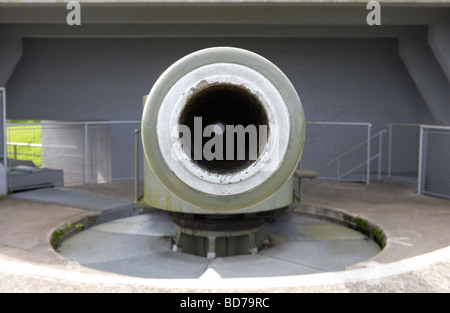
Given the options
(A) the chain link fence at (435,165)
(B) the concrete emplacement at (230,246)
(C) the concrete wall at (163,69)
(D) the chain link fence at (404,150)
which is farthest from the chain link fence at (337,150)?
(B) the concrete emplacement at (230,246)

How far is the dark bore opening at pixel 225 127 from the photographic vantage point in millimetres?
2600

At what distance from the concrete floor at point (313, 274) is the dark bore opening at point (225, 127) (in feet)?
2.20

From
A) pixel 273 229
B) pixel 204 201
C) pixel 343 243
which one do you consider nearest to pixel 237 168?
pixel 204 201

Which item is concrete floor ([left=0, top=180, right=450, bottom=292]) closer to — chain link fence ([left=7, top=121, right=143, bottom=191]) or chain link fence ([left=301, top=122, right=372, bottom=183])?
chain link fence ([left=301, top=122, right=372, bottom=183])

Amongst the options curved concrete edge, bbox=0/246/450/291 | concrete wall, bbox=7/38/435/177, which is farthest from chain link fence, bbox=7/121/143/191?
curved concrete edge, bbox=0/246/450/291

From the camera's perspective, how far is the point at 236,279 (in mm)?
2637

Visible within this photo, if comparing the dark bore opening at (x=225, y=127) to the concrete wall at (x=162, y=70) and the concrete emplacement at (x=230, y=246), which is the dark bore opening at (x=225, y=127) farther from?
the concrete wall at (x=162, y=70)

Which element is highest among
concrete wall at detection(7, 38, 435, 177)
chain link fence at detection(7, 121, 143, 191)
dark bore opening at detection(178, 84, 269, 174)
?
concrete wall at detection(7, 38, 435, 177)

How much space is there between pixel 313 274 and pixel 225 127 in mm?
1022

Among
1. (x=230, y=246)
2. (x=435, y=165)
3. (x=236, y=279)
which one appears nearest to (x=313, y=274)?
(x=236, y=279)

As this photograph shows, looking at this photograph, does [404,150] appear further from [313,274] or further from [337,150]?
[313,274]

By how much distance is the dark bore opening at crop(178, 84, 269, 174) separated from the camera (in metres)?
2.60

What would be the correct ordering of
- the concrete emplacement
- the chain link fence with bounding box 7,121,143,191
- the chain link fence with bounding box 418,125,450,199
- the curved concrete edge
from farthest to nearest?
the chain link fence with bounding box 7,121,143,191 → the chain link fence with bounding box 418,125,450,199 → the concrete emplacement → the curved concrete edge

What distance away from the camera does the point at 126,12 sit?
6.99 meters
